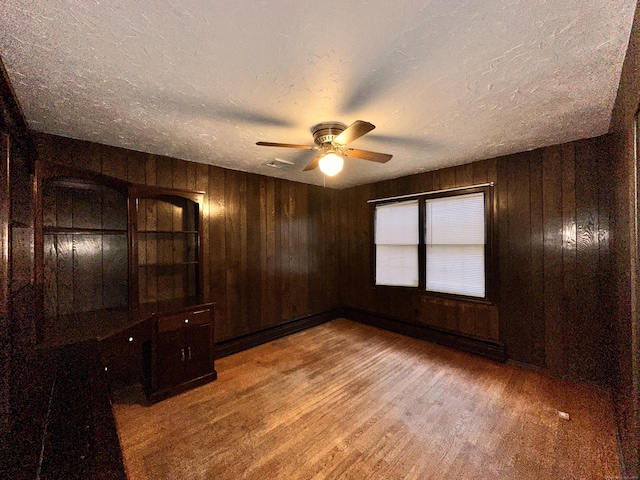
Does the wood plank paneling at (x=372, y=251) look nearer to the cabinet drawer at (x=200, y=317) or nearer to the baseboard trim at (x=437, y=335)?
the baseboard trim at (x=437, y=335)

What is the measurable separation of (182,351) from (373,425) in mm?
1964

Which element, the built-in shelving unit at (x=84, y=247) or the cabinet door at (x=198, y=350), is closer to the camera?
the built-in shelving unit at (x=84, y=247)

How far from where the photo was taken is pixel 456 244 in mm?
3568

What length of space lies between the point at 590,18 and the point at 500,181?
2.28 metres

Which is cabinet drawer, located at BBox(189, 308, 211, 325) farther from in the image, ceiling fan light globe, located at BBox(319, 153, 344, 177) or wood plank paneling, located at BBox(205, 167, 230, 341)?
ceiling fan light globe, located at BBox(319, 153, 344, 177)

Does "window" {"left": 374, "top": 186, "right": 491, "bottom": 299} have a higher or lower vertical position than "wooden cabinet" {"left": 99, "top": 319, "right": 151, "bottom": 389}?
higher

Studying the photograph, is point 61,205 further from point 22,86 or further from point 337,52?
point 337,52

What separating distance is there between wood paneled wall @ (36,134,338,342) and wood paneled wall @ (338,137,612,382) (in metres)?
2.11

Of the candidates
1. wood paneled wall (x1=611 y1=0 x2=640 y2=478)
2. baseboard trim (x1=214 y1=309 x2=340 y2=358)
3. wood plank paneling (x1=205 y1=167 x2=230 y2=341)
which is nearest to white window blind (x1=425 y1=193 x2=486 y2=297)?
wood paneled wall (x1=611 y1=0 x2=640 y2=478)

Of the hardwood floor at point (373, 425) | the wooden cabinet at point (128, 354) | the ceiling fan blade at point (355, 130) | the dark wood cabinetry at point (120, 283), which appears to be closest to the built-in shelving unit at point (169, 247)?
the dark wood cabinetry at point (120, 283)

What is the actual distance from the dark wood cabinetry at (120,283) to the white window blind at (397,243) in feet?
9.44

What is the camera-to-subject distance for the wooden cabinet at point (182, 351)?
2.44 m

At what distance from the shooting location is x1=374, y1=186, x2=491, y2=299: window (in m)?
3.37

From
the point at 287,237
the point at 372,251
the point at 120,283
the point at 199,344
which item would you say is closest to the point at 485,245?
the point at 372,251
